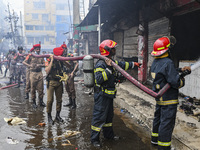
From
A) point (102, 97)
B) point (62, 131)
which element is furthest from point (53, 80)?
point (102, 97)

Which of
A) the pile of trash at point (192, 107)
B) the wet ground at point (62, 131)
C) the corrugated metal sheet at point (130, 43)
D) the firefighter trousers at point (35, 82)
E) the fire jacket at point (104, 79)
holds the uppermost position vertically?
the corrugated metal sheet at point (130, 43)

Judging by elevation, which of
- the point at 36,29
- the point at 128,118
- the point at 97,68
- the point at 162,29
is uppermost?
the point at 36,29

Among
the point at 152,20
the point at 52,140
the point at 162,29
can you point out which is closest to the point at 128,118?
the point at 52,140

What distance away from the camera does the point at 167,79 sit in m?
2.84

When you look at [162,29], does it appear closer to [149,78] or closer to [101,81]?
[149,78]

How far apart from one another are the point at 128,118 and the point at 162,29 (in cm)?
380

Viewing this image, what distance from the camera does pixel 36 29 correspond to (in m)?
73.0

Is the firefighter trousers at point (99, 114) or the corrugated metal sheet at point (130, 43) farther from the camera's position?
the corrugated metal sheet at point (130, 43)

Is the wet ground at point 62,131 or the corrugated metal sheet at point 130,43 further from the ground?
the corrugated metal sheet at point 130,43

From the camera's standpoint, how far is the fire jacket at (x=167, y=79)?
9.20 ft

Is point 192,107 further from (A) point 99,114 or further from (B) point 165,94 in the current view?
(A) point 99,114

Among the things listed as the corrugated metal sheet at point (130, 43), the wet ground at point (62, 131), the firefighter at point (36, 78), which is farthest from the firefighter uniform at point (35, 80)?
the corrugated metal sheet at point (130, 43)

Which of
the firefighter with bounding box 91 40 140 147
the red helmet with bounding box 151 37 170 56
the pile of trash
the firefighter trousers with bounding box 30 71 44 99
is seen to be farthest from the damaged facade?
the firefighter trousers with bounding box 30 71 44 99

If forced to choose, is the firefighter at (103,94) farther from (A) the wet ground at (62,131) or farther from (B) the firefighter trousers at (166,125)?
(B) the firefighter trousers at (166,125)
